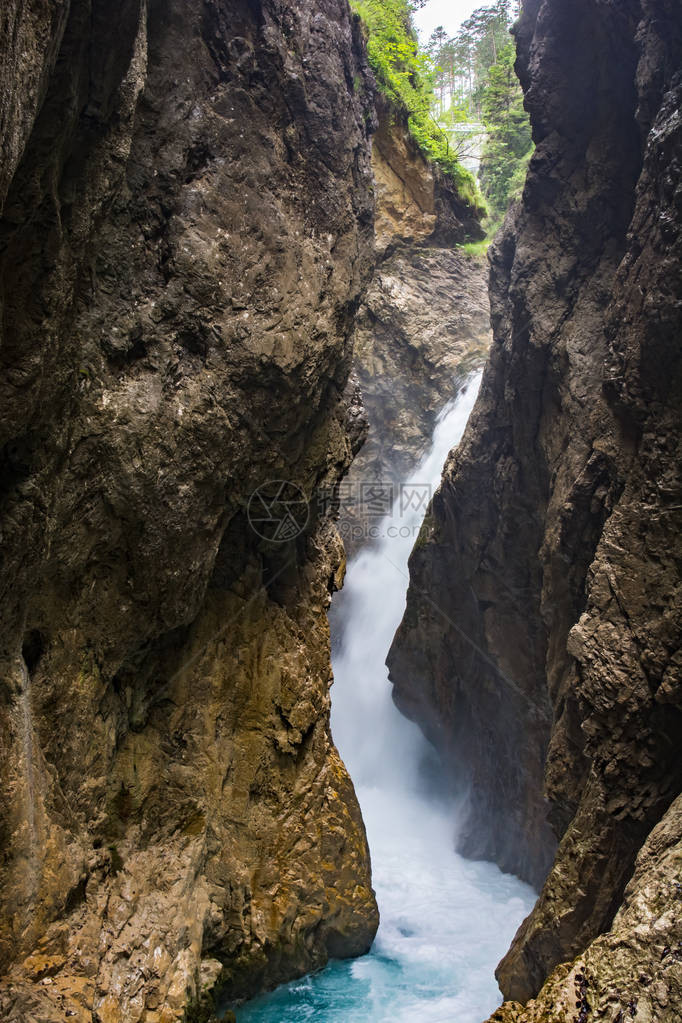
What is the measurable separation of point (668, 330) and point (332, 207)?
3.89 meters

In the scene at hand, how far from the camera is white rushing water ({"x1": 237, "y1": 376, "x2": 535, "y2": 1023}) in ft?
27.8

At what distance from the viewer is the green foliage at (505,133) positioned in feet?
65.6

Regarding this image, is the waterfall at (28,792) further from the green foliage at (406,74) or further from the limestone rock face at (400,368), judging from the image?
the green foliage at (406,74)

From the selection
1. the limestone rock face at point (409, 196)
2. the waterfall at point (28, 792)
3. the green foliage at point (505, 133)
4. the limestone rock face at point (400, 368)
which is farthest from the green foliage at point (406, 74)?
the waterfall at point (28, 792)

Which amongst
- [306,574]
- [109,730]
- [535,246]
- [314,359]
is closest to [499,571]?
[306,574]

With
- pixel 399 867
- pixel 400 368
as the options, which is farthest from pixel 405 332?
pixel 399 867

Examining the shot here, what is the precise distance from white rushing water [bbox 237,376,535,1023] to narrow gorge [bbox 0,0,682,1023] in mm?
77

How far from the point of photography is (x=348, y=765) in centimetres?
1697

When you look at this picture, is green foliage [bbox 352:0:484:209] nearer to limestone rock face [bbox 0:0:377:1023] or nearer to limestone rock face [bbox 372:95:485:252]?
Answer: limestone rock face [bbox 372:95:485:252]

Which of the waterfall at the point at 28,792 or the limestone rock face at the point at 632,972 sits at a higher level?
the waterfall at the point at 28,792

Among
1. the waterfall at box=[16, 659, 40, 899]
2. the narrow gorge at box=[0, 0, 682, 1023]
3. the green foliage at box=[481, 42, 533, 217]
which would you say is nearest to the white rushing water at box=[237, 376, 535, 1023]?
the narrow gorge at box=[0, 0, 682, 1023]

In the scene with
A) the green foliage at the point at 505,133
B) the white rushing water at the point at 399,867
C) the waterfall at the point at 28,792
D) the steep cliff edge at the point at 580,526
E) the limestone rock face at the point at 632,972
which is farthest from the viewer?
the green foliage at the point at 505,133

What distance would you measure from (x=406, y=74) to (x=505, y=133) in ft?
9.84

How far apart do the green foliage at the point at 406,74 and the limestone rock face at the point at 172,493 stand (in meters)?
9.81
